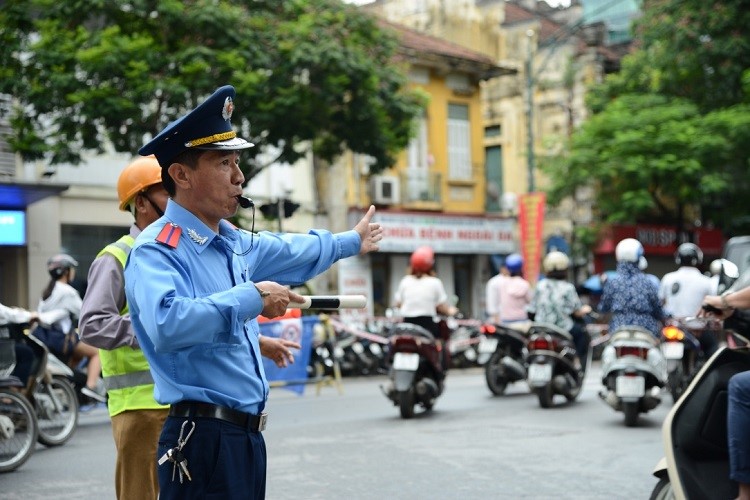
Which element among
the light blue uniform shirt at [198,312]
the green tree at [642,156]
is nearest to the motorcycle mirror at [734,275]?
the light blue uniform shirt at [198,312]

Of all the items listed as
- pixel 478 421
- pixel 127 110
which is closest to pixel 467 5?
pixel 127 110

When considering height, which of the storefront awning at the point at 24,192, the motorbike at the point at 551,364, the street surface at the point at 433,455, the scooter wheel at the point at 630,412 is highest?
the storefront awning at the point at 24,192

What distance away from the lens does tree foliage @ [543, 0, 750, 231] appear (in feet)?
97.4

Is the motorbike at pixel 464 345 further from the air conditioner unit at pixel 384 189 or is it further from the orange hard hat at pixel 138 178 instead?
the orange hard hat at pixel 138 178

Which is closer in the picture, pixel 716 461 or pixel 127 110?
pixel 716 461

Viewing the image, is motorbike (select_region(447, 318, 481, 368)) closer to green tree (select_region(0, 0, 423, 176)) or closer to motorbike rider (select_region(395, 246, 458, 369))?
green tree (select_region(0, 0, 423, 176))

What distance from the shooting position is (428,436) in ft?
34.8

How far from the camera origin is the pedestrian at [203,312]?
326 cm

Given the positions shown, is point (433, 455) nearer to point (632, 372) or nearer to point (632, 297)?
point (632, 372)

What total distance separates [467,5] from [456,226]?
737cm

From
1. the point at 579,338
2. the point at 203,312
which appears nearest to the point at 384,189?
the point at 579,338

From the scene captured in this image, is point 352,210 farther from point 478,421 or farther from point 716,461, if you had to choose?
point 716,461

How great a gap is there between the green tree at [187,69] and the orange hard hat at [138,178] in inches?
544

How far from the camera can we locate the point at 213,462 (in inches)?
134
